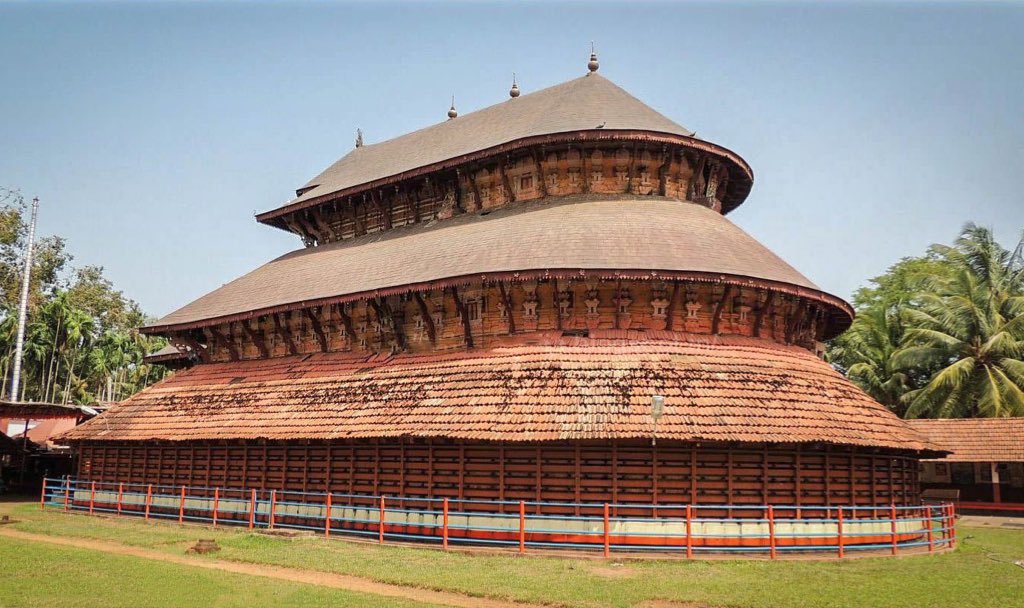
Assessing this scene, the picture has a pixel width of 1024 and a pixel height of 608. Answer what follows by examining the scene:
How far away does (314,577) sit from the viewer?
12695 mm

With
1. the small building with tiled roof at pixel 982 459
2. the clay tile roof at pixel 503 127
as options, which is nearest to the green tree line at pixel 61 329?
the clay tile roof at pixel 503 127

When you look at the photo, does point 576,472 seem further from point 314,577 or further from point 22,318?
point 22,318

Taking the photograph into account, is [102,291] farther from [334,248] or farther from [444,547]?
[444,547]

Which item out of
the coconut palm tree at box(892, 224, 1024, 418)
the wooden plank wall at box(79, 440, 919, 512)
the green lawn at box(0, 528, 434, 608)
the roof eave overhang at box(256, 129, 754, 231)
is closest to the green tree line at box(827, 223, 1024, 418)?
the coconut palm tree at box(892, 224, 1024, 418)

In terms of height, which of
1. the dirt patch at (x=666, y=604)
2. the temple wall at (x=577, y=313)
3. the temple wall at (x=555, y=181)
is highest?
the temple wall at (x=555, y=181)

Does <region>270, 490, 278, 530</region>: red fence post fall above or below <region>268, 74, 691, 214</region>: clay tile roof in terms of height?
below

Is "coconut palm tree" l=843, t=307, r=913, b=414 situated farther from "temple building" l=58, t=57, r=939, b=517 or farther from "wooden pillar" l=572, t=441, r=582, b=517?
"wooden pillar" l=572, t=441, r=582, b=517

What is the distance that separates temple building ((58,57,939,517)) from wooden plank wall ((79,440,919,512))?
0.14 ft

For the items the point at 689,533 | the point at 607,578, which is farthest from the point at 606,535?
the point at 607,578

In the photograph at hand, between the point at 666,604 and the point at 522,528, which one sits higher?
the point at 522,528

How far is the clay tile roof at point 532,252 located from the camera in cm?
1741

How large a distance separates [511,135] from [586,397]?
10490 millimetres

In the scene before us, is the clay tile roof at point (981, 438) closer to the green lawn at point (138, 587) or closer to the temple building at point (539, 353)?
the temple building at point (539, 353)

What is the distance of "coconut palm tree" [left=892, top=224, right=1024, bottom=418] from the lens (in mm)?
33844
